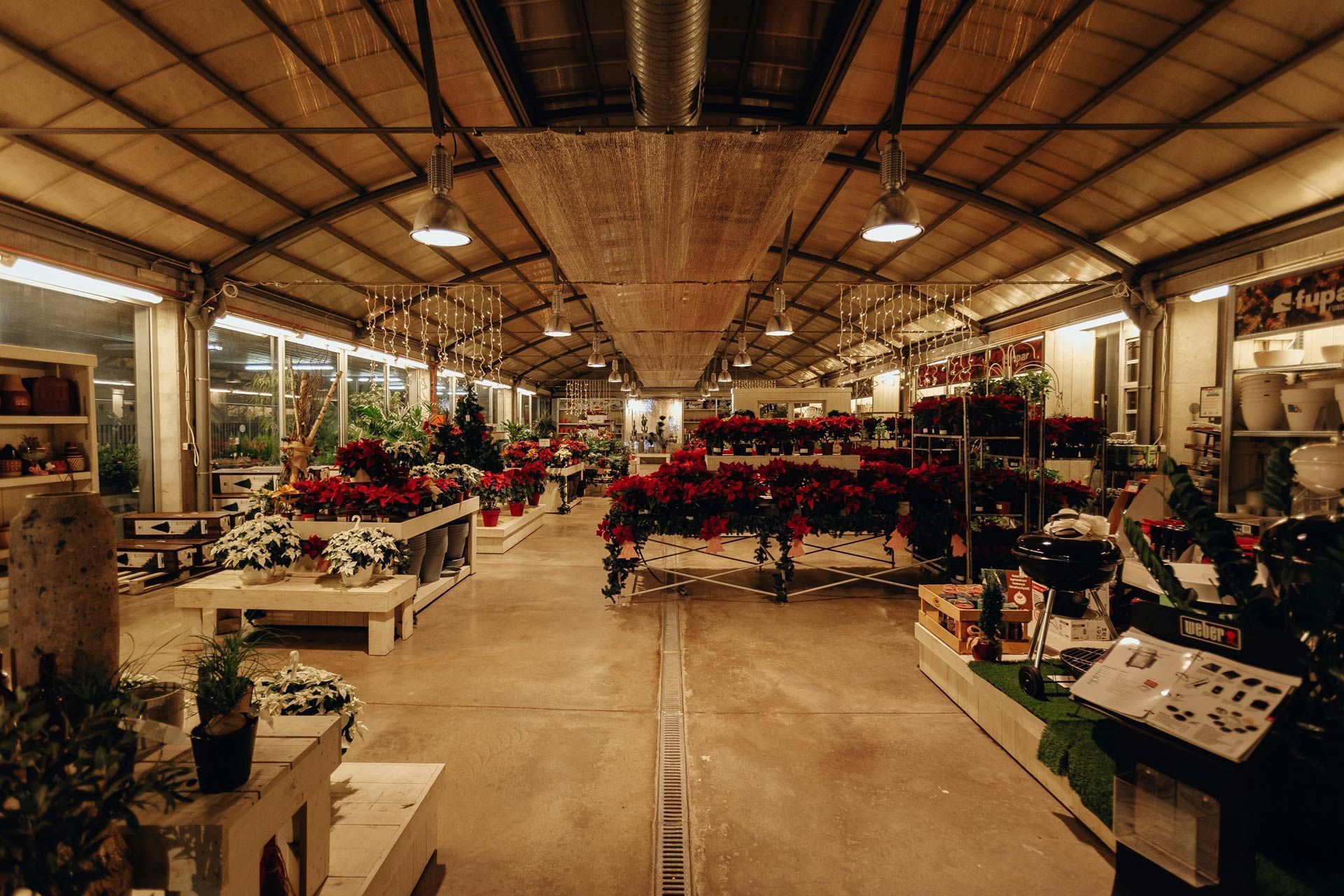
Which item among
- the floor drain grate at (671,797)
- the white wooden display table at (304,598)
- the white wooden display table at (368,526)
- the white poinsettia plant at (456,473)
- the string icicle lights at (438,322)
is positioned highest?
the string icicle lights at (438,322)

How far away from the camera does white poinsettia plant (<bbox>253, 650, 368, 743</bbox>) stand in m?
1.91

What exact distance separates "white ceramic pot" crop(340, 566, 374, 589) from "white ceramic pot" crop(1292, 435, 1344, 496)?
552 centimetres

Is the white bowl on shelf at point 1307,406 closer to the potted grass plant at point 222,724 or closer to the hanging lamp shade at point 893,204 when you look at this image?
the hanging lamp shade at point 893,204

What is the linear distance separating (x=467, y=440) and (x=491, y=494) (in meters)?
0.79

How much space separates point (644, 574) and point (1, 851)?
5782 mm

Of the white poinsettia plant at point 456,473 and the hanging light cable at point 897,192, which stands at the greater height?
the hanging light cable at point 897,192

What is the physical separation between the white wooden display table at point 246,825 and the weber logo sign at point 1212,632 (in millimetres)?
2222

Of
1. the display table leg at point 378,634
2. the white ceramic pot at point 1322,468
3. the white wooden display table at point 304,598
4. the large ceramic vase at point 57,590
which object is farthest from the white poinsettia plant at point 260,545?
the white ceramic pot at point 1322,468

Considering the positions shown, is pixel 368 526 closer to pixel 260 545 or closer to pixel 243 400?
pixel 260 545

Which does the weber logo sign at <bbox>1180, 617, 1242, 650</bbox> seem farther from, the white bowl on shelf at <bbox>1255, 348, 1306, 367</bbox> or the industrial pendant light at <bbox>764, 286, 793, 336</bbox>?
the industrial pendant light at <bbox>764, 286, 793, 336</bbox>

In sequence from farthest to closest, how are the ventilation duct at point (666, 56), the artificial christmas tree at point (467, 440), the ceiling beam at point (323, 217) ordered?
the artificial christmas tree at point (467, 440)
the ceiling beam at point (323, 217)
the ventilation duct at point (666, 56)

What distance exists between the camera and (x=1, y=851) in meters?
0.82

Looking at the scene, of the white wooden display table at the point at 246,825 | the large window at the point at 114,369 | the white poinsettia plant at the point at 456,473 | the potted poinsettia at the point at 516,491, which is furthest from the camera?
the potted poinsettia at the point at 516,491

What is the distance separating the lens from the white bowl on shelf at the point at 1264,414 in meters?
4.02
